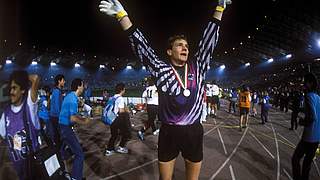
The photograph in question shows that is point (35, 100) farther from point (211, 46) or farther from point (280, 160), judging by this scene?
point (280, 160)

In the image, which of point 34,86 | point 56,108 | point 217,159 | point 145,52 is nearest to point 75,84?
point 56,108

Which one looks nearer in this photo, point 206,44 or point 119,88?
point 206,44

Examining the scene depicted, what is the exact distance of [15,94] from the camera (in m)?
3.37

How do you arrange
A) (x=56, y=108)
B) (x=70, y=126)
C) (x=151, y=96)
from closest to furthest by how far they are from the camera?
1. (x=70, y=126)
2. (x=56, y=108)
3. (x=151, y=96)

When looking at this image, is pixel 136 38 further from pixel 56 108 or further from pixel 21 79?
pixel 56 108

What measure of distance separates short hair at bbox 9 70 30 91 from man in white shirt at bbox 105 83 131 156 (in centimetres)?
420

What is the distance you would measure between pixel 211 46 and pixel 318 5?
23.7 m

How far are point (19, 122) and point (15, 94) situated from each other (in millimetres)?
296

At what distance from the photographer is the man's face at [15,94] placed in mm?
3369

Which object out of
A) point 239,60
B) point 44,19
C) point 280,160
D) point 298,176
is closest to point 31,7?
point 44,19

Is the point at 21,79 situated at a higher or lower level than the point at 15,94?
higher

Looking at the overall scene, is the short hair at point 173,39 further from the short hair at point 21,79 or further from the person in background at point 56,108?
the person in background at point 56,108

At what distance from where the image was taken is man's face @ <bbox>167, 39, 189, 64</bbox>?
9.32 feet

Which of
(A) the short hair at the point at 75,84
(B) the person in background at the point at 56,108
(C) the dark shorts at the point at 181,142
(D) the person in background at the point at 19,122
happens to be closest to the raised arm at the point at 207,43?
(C) the dark shorts at the point at 181,142
